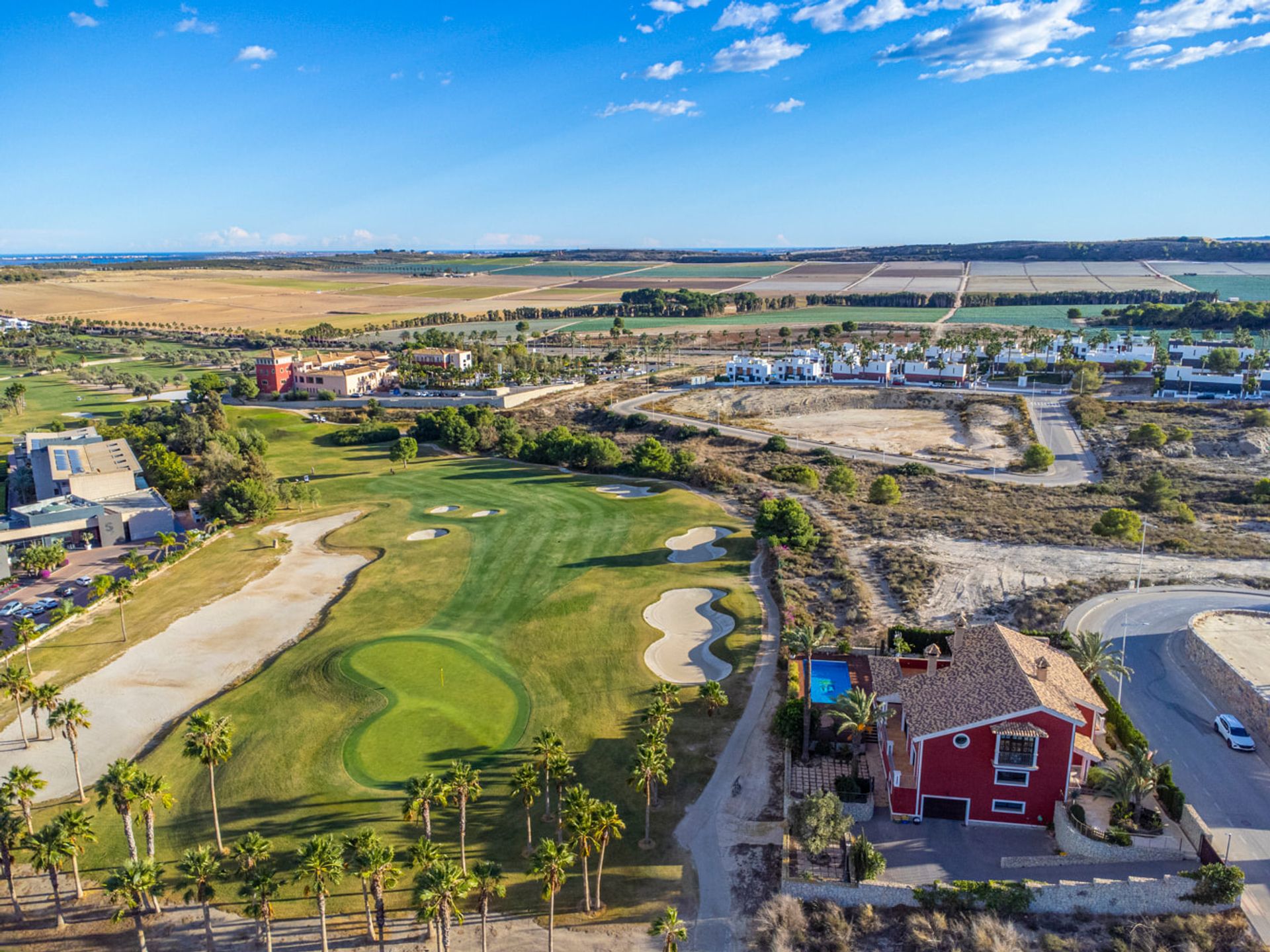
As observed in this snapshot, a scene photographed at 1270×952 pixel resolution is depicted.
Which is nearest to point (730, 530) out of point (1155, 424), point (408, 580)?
point (408, 580)

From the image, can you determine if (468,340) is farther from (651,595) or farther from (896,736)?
(896,736)

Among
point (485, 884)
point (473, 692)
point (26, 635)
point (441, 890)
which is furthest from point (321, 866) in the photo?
point (26, 635)

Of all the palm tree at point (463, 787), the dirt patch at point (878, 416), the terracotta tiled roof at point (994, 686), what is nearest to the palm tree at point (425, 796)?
the palm tree at point (463, 787)

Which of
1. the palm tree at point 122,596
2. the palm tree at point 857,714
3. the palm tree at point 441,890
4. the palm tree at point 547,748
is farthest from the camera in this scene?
the palm tree at point 122,596

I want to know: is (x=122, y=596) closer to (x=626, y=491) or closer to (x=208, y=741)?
(x=208, y=741)

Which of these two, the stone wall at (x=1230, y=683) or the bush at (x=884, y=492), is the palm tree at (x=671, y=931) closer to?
the stone wall at (x=1230, y=683)

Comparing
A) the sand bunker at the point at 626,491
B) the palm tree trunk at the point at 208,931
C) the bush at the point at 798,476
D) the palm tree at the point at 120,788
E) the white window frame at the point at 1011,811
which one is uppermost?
the palm tree at the point at 120,788
